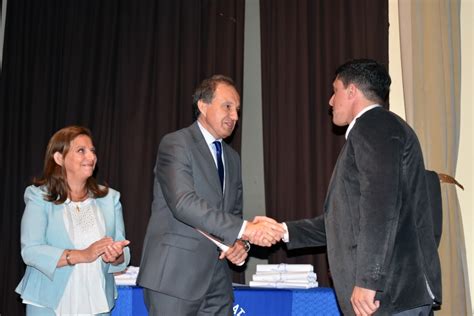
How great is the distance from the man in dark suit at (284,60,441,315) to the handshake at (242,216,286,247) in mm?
585

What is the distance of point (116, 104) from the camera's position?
504cm

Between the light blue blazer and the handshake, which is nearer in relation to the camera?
the light blue blazer

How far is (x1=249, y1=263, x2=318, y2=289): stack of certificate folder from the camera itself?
3875mm

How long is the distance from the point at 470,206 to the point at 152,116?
2.65 meters

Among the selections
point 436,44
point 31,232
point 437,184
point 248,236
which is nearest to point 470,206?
point 436,44

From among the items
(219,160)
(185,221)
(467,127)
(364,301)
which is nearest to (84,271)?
(185,221)

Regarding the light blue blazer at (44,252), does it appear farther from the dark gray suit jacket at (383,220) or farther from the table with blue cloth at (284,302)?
the dark gray suit jacket at (383,220)

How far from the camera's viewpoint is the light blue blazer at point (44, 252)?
2.89 m

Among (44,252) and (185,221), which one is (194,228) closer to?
(185,221)

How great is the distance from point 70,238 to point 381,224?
164 centimetres

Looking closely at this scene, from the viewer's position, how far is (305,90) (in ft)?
14.9

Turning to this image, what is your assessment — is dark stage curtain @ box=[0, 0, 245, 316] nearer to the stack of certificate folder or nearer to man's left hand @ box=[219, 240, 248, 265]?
the stack of certificate folder

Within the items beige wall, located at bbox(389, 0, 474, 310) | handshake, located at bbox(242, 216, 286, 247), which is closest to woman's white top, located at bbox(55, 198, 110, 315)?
handshake, located at bbox(242, 216, 286, 247)

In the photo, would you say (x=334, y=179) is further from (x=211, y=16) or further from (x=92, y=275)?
(x=211, y=16)
